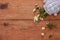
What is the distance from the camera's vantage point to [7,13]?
4.44ft

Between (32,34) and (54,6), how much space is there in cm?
21

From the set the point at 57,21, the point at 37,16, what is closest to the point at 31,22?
the point at 37,16

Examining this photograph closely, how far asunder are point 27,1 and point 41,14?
13 centimetres

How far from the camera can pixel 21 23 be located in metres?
1.33

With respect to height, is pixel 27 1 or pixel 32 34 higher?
pixel 27 1

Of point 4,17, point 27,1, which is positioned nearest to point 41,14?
point 27,1

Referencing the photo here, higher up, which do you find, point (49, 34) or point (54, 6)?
point (54, 6)

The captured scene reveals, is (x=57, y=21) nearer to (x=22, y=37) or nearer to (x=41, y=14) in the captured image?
(x=41, y=14)

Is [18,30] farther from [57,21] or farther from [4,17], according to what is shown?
[57,21]

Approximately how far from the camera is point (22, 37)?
130cm

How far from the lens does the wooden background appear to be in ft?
4.25

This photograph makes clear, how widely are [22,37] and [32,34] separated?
62 millimetres

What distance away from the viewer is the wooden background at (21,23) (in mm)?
1294

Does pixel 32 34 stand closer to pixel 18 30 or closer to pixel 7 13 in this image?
pixel 18 30
